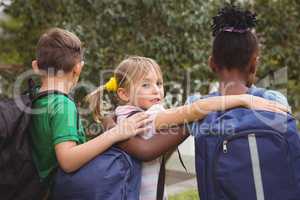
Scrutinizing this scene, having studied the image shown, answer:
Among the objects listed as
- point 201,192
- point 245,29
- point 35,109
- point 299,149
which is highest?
point 245,29

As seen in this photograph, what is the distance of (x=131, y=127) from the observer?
2.06 metres

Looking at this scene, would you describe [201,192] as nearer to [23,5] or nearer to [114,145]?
[114,145]

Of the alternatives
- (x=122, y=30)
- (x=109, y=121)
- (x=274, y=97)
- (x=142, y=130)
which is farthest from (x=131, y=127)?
(x=122, y=30)

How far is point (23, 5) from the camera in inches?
193

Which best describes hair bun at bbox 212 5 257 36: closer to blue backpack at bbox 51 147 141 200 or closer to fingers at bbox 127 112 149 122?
fingers at bbox 127 112 149 122

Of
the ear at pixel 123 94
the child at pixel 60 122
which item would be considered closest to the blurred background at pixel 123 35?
the ear at pixel 123 94

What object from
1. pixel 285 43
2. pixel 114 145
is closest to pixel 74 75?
pixel 114 145

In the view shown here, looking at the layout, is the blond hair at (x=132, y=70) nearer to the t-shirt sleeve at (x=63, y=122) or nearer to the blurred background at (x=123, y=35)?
the t-shirt sleeve at (x=63, y=122)

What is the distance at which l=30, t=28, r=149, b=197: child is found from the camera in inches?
79.4

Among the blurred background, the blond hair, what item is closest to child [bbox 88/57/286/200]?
the blond hair

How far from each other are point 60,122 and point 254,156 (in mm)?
714

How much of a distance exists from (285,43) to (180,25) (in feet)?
5.41

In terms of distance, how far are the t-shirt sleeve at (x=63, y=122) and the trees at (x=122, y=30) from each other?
104 inches

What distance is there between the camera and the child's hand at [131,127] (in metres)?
2.04
